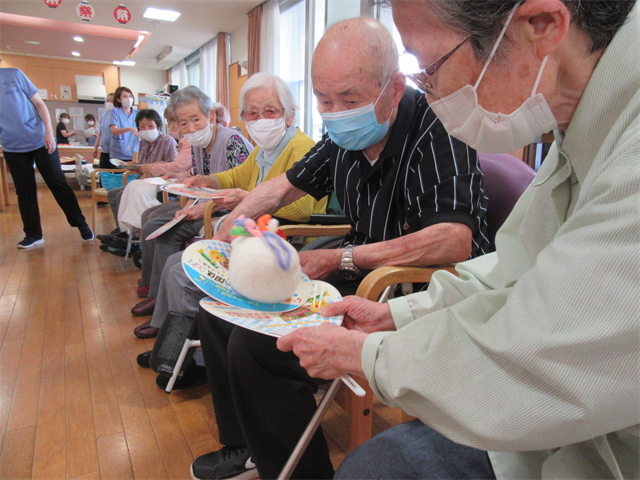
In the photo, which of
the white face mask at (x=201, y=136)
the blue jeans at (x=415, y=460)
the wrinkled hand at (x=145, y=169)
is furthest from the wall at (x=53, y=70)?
the blue jeans at (x=415, y=460)

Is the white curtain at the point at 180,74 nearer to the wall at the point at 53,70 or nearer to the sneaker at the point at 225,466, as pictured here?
the wall at the point at 53,70

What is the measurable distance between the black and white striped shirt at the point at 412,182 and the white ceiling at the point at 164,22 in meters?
6.11

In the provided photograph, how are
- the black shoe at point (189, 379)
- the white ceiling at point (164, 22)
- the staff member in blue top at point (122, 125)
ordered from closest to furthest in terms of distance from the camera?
the black shoe at point (189, 379), the staff member in blue top at point (122, 125), the white ceiling at point (164, 22)

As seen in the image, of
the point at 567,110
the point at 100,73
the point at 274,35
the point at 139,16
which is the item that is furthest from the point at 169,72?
the point at 567,110

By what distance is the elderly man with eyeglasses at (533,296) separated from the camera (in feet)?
1.36

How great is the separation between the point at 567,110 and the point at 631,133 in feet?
0.50

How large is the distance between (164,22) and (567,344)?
906 centimetres

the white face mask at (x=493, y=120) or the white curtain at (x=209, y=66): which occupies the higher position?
the white curtain at (x=209, y=66)

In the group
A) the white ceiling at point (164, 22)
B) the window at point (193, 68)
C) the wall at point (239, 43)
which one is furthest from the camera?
the window at point (193, 68)

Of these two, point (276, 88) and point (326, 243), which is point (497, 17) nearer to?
point (326, 243)

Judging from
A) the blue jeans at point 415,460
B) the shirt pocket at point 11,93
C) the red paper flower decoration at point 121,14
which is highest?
the red paper flower decoration at point 121,14

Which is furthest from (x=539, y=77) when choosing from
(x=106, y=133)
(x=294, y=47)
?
(x=294, y=47)

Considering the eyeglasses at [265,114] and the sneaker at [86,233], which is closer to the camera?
the eyeglasses at [265,114]

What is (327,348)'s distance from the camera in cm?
68
